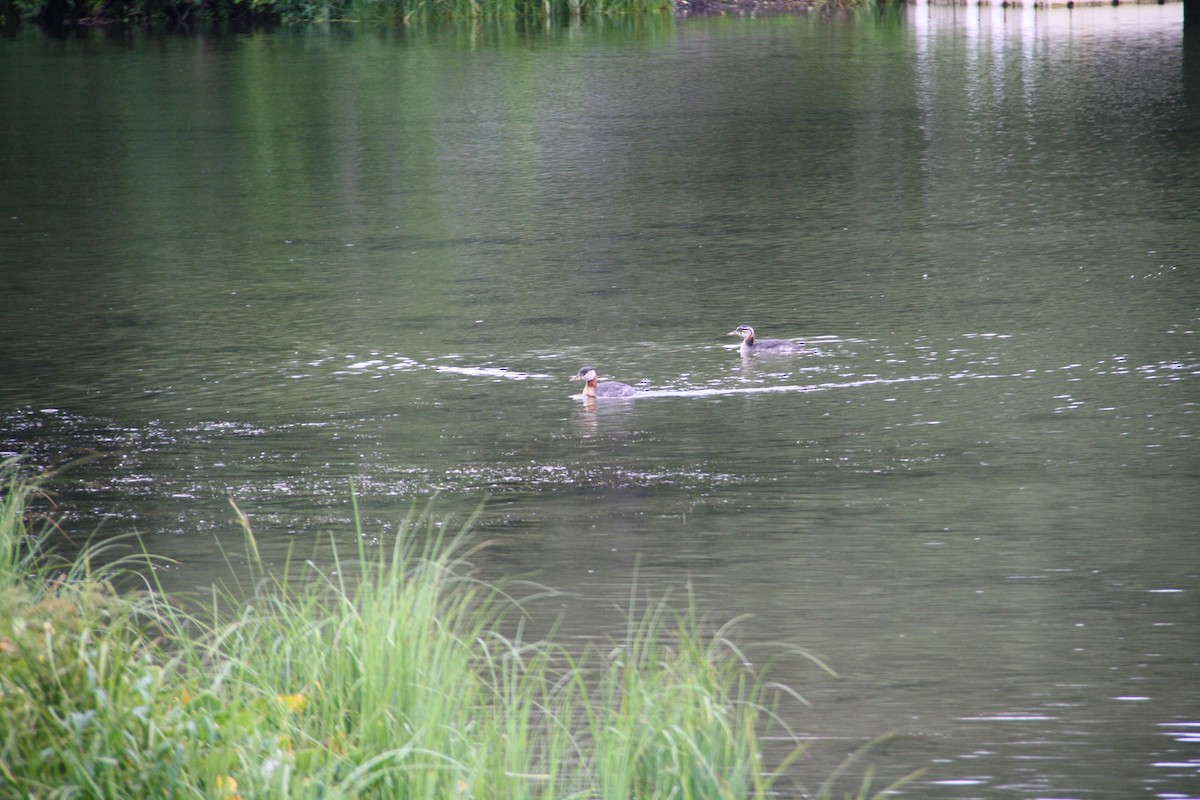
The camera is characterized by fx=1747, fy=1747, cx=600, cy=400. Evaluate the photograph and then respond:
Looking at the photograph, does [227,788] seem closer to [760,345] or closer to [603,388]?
[603,388]

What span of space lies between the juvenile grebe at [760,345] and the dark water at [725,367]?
0.20m

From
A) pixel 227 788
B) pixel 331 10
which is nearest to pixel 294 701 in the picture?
pixel 227 788

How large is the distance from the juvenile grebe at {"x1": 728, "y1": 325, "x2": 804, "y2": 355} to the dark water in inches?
7.9

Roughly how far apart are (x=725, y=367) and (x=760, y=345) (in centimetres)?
41

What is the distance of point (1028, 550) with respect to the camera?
801cm

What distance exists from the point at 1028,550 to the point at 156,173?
16981 mm

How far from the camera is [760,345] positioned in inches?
481

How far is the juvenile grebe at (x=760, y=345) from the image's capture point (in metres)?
12.1

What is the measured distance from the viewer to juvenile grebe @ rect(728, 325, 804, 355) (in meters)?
12.1

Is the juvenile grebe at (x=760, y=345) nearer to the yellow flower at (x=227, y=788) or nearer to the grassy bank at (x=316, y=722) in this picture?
the grassy bank at (x=316, y=722)

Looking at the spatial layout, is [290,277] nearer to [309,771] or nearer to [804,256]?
[804,256]

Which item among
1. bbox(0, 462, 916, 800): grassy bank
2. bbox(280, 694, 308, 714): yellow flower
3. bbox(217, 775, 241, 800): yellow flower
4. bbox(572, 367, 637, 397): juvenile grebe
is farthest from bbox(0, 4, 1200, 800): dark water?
bbox(217, 775, 241, 800): yellow flower

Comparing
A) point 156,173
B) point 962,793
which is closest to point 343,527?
point 962,793

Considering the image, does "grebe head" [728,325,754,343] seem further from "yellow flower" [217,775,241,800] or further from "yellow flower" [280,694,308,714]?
"yellow flower" [217,775,241,800]
